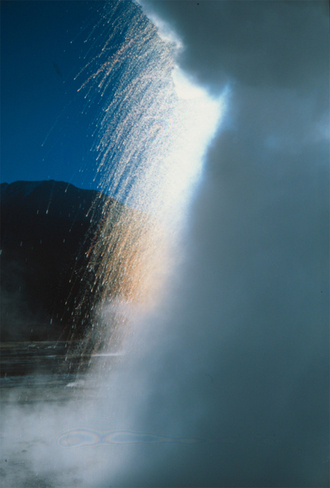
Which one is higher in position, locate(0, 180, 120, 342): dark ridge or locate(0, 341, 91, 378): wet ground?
locate(0, 180, 120, 342): dark ridge

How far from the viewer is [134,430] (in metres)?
3.63

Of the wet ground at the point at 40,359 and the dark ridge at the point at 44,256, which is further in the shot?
the dark ridge at the point at 44,256

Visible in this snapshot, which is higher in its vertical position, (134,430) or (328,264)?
(328,264)

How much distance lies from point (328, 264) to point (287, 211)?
949 millimetres

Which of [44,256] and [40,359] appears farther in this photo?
[44,256]

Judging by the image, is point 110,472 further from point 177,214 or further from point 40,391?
point 177,214

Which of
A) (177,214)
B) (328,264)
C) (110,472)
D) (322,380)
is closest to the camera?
(110,472)

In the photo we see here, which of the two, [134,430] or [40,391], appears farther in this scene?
[40,391]

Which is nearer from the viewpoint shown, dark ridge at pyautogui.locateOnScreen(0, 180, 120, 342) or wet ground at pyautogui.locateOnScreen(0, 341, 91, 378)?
wet ground at pyautogui.locateOnScreen(0, 341, 91, 378)

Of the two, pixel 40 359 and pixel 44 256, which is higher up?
pixel 44 256

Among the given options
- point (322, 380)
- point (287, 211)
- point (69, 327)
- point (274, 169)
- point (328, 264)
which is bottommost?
point (69, 327)

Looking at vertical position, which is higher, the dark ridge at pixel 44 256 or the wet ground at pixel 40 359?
the dark ridge at pixel 44 256

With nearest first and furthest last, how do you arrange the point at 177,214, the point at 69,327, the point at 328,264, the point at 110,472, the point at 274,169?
the point at 110,472
the point at 328,264
the point at 274,169
the point at 177,214
the point at 69,327

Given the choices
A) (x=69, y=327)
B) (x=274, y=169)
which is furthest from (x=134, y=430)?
(x=69, y=327)
